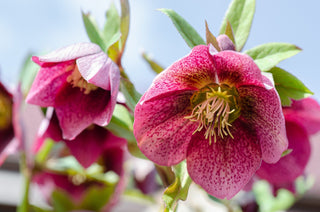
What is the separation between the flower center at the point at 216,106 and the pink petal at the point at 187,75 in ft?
0.07

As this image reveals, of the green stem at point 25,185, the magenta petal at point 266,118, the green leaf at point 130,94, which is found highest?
the green leaf at point 130,94

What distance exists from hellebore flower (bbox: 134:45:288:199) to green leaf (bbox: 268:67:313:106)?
3 cm

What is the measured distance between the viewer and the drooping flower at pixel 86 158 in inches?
26.8

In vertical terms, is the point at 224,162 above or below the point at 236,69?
below

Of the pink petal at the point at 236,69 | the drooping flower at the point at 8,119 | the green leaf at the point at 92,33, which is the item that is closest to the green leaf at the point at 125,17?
the green leaf at the point at 92,33

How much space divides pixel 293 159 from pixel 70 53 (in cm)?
37

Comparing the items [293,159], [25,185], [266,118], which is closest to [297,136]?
[293,159]

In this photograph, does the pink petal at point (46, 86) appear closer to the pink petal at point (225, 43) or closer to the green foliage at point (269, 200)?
the pink petal at point (225, 43)

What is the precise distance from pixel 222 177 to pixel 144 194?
0.62m

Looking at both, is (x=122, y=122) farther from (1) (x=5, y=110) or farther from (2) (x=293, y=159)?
(1) (x=5, y=110)

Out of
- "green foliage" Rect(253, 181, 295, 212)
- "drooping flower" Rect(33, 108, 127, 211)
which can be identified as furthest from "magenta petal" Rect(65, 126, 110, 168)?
"green foliage" Rect(253, 181, 295, 212)

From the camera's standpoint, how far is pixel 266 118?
51cm

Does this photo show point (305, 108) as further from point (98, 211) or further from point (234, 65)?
point (98, 211)

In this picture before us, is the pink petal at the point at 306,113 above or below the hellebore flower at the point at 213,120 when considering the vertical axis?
below
